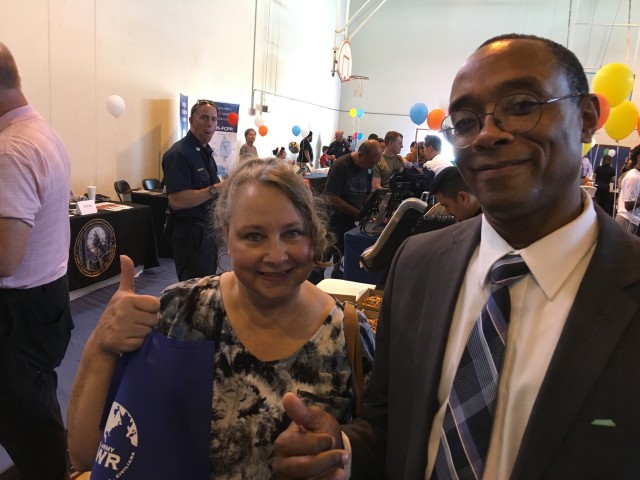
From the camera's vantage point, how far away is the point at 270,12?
435 inches

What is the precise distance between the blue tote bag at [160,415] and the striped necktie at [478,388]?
0.50 metres

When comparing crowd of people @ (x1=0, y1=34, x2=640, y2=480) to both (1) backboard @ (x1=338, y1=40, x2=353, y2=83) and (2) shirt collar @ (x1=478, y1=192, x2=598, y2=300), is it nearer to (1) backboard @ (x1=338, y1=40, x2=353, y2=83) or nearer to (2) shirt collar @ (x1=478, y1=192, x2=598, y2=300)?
(2) shirt collar @ (x1=478, y1=192, x2=598, y2=300)

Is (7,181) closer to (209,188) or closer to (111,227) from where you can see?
(209,188)

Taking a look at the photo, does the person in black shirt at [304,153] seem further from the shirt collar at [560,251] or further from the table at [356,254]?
the shirt collar at [560,251]

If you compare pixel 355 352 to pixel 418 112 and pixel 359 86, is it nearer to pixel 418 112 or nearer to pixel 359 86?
pixel 418 112

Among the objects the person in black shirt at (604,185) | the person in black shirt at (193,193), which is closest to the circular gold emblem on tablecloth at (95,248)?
the person in black shirt at (193,193)

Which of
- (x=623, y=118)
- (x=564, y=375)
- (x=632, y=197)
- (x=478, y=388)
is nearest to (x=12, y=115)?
(x=478, y=388)

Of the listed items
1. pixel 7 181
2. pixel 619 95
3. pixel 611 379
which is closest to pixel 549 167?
pixel 611 379

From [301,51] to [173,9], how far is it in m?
6.72

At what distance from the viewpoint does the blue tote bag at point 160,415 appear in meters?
0.91

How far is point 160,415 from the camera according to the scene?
925mm

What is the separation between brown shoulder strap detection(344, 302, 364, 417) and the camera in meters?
1.13

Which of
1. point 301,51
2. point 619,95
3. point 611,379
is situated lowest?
point 611,379

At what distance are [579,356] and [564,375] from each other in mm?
40
